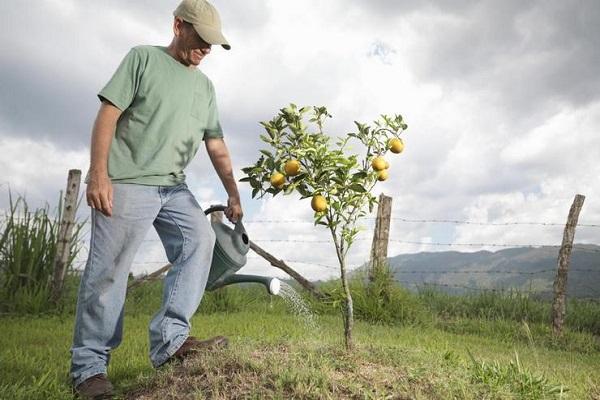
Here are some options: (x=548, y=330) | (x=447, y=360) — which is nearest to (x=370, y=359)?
(x=447, y=360)

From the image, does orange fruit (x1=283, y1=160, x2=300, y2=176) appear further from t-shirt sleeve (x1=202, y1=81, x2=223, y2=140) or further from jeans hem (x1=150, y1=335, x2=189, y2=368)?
jeans hem (x1=150, y1=335, x2=189, y2=368)

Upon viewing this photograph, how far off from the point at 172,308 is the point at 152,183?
0.73 meters

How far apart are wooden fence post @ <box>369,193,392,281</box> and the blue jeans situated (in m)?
5.24

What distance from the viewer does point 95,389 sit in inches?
124

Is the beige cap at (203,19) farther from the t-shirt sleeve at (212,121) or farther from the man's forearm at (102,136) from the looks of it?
the man's forearm at (102,136)

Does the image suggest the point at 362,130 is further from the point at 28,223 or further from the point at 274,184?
the point at 28,223

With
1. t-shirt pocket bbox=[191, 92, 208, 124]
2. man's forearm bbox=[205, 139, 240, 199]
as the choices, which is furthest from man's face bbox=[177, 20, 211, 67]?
man's forearm bbox=[205, 139, 240, 199]

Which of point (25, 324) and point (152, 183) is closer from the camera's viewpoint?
point (152, 183)

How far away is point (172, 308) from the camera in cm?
328

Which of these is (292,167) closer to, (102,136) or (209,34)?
(209,34)

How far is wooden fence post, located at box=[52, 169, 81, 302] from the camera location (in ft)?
25.6

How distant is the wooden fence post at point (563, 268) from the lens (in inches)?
322

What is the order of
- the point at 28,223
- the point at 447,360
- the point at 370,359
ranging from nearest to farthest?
the point at 370,359, the point at 447,360, the point at 28,223

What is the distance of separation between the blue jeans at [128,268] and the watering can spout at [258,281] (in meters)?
0.25
